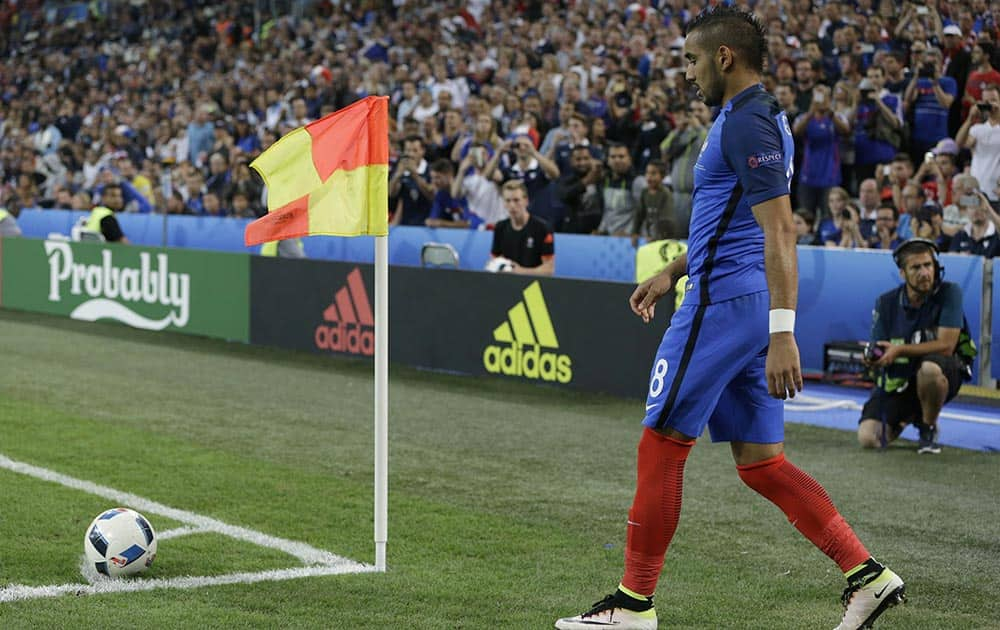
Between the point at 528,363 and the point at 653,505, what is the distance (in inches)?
285

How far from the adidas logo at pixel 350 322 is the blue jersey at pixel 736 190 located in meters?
8.48

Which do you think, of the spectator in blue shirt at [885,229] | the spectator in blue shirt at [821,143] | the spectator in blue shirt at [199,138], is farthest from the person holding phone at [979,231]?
the spectator in blue shirt at [199,138]

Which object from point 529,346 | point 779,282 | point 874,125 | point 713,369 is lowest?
point 529,346

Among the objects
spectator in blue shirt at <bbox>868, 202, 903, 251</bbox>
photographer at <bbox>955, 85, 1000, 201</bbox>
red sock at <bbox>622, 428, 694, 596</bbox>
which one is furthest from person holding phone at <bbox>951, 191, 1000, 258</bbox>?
red sock at <bbox>622, 428, 694, 596</bbox>

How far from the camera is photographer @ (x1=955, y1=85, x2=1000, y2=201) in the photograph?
13.2 metres

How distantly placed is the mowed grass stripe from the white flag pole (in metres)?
0.20

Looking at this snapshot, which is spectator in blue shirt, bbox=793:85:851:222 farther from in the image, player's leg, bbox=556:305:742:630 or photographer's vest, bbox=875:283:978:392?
player's leg, bbox=556:305:742:630

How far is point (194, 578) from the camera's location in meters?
5.57

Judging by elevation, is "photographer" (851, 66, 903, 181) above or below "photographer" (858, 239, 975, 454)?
above

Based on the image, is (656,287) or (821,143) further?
(821,143)

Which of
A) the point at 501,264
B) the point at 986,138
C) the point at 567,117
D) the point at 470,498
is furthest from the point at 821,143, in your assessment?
the point at 470,498

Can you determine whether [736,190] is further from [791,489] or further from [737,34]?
[791,489]

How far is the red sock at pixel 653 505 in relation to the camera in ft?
15.4

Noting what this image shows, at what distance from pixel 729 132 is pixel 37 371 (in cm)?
933
